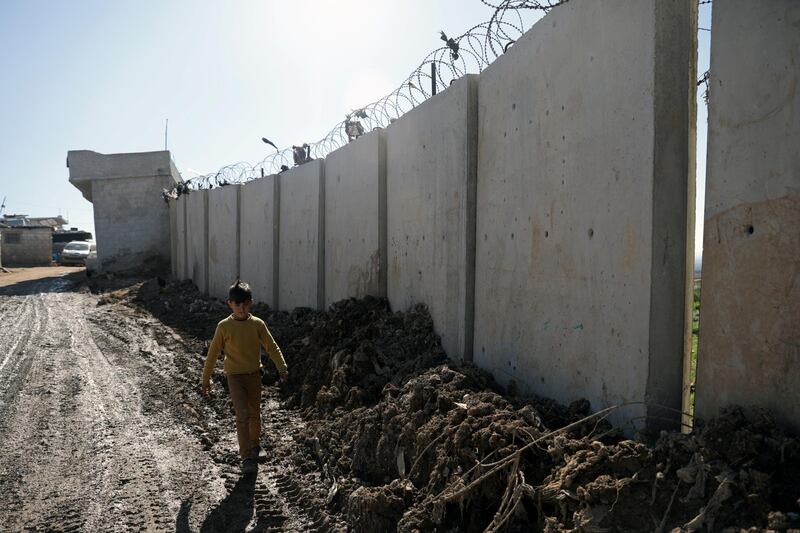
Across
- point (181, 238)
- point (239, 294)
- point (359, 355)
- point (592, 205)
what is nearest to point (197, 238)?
point (181, 238)

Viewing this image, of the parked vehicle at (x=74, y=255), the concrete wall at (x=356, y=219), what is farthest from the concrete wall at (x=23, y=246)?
the concrete wall at (x=356, y=219)

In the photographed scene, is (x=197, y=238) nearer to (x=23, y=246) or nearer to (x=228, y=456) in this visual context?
(x=228, y=456)

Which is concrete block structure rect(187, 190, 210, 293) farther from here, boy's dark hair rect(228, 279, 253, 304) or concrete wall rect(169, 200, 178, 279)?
boy's dark hair rect(228, 279, 253, 304)

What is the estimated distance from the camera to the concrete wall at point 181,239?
1961cm

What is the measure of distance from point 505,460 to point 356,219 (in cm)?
539

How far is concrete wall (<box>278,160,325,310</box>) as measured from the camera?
9438mm

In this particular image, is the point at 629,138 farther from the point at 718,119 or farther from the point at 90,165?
the point at 90,165

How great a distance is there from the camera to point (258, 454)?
4625 millimetres

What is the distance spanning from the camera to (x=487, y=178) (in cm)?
486

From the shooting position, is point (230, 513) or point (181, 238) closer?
point (230, 513)

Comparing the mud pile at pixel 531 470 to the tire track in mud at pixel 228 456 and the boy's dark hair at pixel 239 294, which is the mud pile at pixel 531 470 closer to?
the tire track in mud at pixel 228 456

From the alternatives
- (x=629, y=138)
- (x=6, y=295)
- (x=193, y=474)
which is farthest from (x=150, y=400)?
(x=6, y=295)

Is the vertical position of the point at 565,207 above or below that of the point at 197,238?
above

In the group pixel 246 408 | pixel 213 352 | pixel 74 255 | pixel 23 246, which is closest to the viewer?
pixel 246 408
